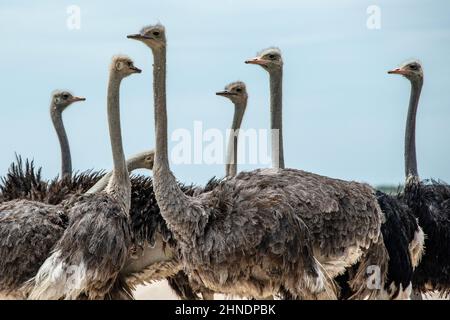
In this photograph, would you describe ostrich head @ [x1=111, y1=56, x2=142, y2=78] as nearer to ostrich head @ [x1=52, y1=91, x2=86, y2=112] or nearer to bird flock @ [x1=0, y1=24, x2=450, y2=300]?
bird flock @ [x1=0, y1=24, x2=450, y2=300]

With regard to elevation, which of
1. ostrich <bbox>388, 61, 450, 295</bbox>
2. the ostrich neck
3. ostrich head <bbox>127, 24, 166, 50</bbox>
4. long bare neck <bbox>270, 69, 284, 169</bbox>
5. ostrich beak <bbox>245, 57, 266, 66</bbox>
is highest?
ostrich head <bbox>127, 24, 166, 50</bbox>

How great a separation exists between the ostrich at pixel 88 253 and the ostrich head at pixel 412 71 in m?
4.64

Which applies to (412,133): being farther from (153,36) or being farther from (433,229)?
(153,36)

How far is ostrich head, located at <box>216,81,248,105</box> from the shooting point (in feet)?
51.2

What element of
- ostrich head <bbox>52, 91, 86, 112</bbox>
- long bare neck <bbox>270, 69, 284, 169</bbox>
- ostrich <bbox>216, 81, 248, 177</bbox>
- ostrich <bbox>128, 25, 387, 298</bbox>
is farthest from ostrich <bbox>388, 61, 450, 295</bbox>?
ostrich head <bbox>52, 91, 86, 112</bbox>

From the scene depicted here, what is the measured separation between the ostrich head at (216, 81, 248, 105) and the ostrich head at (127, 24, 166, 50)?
11.7ft

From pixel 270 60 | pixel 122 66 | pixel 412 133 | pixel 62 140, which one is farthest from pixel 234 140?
pixel 122 66

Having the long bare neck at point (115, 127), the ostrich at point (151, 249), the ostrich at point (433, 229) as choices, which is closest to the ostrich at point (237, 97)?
the ostrich at point (433, 229)

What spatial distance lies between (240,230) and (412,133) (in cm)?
448

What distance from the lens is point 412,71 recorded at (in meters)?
16.0

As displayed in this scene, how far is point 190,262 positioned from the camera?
1170 cm

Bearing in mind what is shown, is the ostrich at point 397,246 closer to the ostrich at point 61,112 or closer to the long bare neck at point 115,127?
the long bare neck at point 115,127
